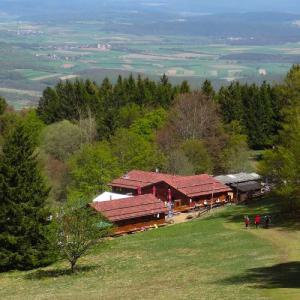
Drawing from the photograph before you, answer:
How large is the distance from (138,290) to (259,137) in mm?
61315

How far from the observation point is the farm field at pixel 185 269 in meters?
28.2

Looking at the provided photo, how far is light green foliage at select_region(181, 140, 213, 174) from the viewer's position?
237ft

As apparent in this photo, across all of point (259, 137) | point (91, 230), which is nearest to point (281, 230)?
point (91, 230)

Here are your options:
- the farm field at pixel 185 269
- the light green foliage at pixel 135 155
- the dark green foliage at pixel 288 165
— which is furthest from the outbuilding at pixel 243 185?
the farm field at pixel 185 269

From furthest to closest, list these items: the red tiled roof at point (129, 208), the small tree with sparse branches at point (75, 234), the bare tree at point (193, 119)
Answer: the bare tree at point (193, 119) < the red tiled roof at point (129, 208) < the small tree with sparse branches at point (75, 234)

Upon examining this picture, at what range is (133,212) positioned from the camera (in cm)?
5331

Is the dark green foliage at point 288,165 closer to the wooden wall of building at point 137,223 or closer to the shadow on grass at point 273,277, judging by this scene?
the wooden wall of building at point 137,223

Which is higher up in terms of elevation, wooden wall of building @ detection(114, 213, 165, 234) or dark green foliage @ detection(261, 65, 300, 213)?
dark green foliage @ detection(261, 65, 300, 213)

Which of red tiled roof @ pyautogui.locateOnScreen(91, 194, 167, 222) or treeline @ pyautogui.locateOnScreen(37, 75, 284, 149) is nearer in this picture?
red tiled roof @ pyautogui.locateOnScreen(91, 194, 167, 222)

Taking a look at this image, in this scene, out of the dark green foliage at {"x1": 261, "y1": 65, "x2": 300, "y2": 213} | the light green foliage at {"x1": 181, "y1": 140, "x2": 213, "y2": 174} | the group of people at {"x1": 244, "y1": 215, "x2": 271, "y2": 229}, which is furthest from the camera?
the light green foliage at {"x1": 181, "y1": 140, "x2": 213, "y2": 174}

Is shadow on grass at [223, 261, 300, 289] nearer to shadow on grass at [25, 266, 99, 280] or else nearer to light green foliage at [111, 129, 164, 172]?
shadow on grass at [25, 266, 99, 280]

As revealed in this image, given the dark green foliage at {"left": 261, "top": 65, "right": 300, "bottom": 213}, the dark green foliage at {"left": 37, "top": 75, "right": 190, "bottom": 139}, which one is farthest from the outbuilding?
the dark green foliage at {"left": 37, "top": 75, "right": 190, "bottom": 139}

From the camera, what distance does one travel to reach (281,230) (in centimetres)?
4331

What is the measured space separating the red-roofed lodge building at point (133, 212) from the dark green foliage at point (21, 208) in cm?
1157
